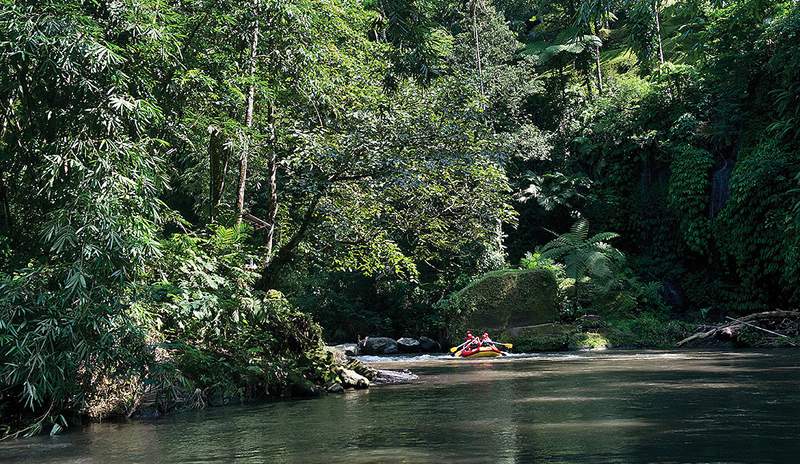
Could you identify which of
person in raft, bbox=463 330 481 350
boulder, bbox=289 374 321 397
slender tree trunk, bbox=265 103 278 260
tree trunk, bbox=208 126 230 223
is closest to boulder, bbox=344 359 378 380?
boulder, bbox=289 374 321 397

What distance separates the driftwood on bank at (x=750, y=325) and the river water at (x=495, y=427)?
6.30 m

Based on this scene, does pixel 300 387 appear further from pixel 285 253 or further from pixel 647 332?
pixel 647 332

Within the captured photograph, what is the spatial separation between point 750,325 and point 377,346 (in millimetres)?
9974

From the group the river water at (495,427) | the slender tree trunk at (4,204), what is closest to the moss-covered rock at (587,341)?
the river water at (495,427)

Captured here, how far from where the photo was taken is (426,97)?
1681cm

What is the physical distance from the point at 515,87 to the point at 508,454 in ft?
84.7

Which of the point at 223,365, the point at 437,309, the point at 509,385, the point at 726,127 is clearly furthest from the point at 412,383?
the point at 726,127

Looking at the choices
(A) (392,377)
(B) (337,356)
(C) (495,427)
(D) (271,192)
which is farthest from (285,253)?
(C) (495,427)

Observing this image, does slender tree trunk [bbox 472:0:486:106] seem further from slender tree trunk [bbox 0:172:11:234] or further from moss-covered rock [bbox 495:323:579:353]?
slender tree trunk [bbox 0:172:11:234]

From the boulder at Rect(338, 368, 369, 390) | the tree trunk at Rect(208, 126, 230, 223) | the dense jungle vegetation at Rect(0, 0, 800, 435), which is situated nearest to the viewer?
the dense jungle vegetation at Rect(0, 0, 800, 435)

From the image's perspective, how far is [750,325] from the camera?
19.2 metres

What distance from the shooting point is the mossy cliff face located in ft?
77.7

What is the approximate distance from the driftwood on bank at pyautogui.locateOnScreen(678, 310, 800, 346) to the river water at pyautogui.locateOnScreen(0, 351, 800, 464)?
6.30 meters

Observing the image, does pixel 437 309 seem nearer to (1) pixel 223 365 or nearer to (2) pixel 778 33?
(2) pixel 778 33
